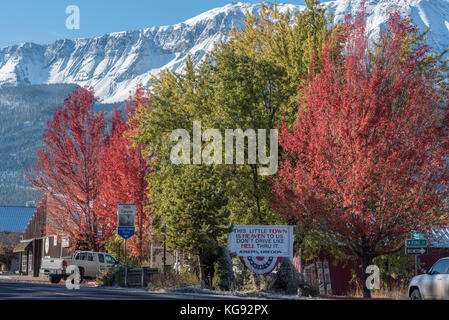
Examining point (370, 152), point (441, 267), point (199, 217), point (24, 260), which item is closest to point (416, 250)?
point (370, 152)

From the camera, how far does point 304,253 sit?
32.9 meters

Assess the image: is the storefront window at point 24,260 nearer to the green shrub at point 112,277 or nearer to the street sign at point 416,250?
the green shrub at point 112,277

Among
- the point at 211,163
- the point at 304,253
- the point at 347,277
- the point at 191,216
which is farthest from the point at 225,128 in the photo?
the point at 347,277

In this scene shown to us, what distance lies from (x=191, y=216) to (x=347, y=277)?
15.8 m

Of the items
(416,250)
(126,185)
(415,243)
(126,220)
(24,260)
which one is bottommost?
(24,260)

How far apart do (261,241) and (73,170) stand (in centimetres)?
1862

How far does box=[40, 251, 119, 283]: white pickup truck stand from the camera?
3622cm

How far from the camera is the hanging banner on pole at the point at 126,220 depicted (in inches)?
1204

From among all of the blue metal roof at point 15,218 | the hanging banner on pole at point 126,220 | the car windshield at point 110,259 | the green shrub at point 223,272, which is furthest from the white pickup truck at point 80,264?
the blue metal roof at point 15,218

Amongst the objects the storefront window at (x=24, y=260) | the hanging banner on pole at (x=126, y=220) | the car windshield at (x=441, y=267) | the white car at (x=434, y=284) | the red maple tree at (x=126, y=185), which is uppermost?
the red maple tree at (x=126, y=185)

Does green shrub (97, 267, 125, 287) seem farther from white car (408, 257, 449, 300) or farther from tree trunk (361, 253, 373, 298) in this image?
white car (408, 257, 449, 300)

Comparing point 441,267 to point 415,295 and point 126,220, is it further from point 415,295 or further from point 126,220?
point 126,220

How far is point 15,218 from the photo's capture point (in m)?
99.5

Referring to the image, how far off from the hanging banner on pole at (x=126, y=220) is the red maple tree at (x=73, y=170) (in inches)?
400
